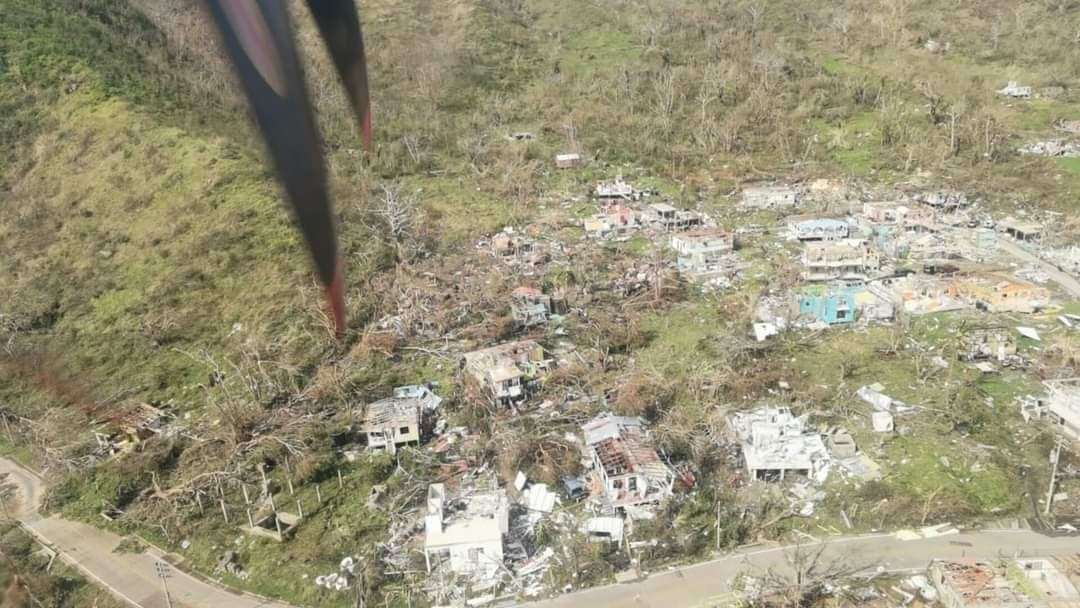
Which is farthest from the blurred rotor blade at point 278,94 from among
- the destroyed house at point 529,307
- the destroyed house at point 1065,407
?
the destroyed house at point 529,307

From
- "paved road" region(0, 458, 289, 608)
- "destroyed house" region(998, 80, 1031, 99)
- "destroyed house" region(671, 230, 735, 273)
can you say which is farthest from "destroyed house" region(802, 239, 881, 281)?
"destroyed house" region(998, 80, 1031, 99)

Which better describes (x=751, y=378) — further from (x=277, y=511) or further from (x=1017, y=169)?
(x=1017, y=169)

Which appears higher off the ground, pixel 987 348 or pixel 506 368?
pixel 506 368

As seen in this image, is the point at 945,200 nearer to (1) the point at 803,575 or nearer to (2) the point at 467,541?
(1) the point at 803,575

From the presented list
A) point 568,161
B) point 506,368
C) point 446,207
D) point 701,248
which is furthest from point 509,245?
point 568,161

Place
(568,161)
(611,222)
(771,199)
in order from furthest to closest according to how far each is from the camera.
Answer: (568,161) → (771,199) → (611,222)

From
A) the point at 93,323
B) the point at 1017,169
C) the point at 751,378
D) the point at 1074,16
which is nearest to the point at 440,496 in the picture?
the point at 751,378

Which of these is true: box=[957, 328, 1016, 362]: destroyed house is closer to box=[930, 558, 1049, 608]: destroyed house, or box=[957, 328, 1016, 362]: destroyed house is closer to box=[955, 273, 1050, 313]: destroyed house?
box=[955, 273, 1050, 313]: destroyed house
